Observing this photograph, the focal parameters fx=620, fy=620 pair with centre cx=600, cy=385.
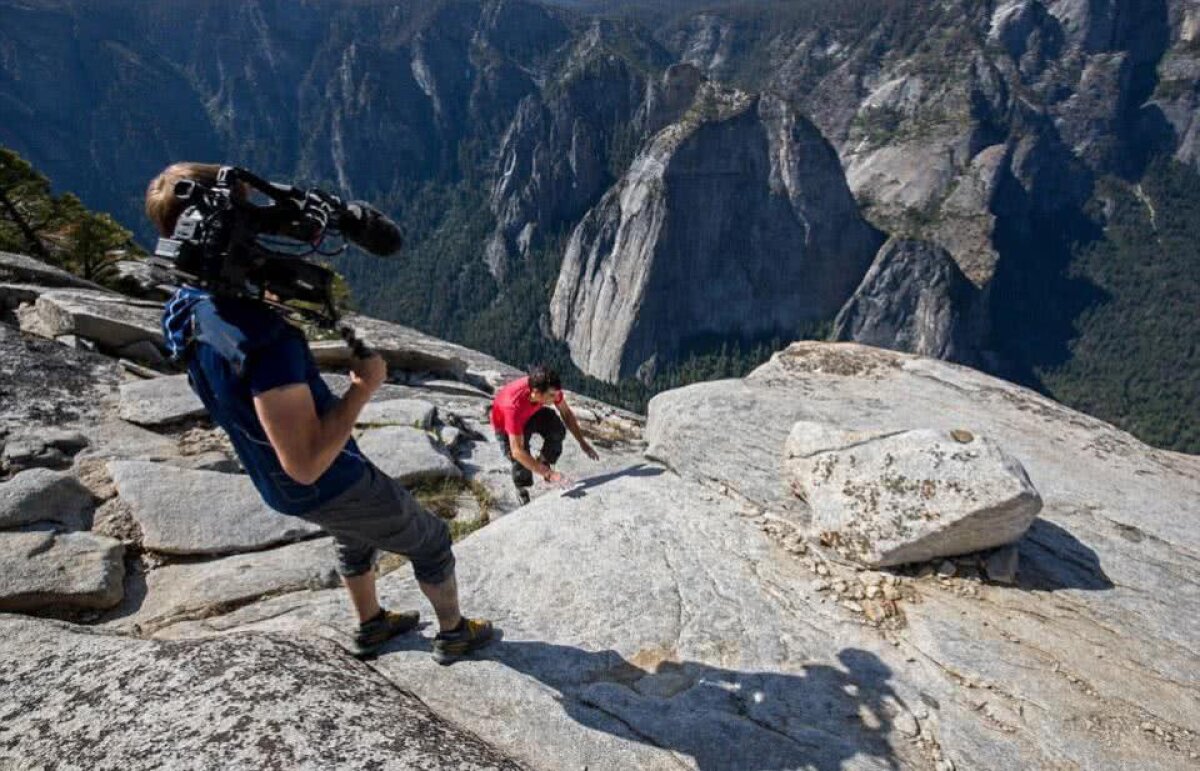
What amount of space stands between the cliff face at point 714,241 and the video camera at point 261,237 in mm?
150805

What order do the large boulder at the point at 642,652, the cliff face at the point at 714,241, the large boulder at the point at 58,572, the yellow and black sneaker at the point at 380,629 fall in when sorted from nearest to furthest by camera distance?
the large boulder at the point at 642,652 → the yellow and black sneaker at the point at 380,629 → the large boulder at the point at 58,572 → the cliff face at the point at 714,241

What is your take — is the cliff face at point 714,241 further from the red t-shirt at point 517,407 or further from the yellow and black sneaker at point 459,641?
the yellow and black sneaker at point 459,641

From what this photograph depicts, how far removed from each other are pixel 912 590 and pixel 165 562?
810 cm

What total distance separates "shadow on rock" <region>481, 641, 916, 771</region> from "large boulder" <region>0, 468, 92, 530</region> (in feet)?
17.7

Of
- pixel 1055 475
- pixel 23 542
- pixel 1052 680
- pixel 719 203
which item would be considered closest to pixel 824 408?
pixel 1055 475

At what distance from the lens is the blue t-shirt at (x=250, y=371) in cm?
334

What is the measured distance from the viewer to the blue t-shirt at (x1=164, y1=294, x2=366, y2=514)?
11.0ft

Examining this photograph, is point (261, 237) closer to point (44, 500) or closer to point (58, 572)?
point (58, 572)

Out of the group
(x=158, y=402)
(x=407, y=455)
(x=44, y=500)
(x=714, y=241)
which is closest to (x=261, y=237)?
(x=44, y=500)

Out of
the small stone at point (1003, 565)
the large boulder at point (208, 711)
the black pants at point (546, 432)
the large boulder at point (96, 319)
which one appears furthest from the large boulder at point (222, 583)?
the large boulder at point (96, 319)

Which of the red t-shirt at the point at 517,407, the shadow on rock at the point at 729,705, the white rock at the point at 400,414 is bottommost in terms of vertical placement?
the shadow on rock at the point at 729,705

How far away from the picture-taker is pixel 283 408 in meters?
3.36

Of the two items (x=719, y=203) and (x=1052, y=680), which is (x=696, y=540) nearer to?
(x=1052, y=680)

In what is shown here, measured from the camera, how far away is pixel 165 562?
6816 millimetres
